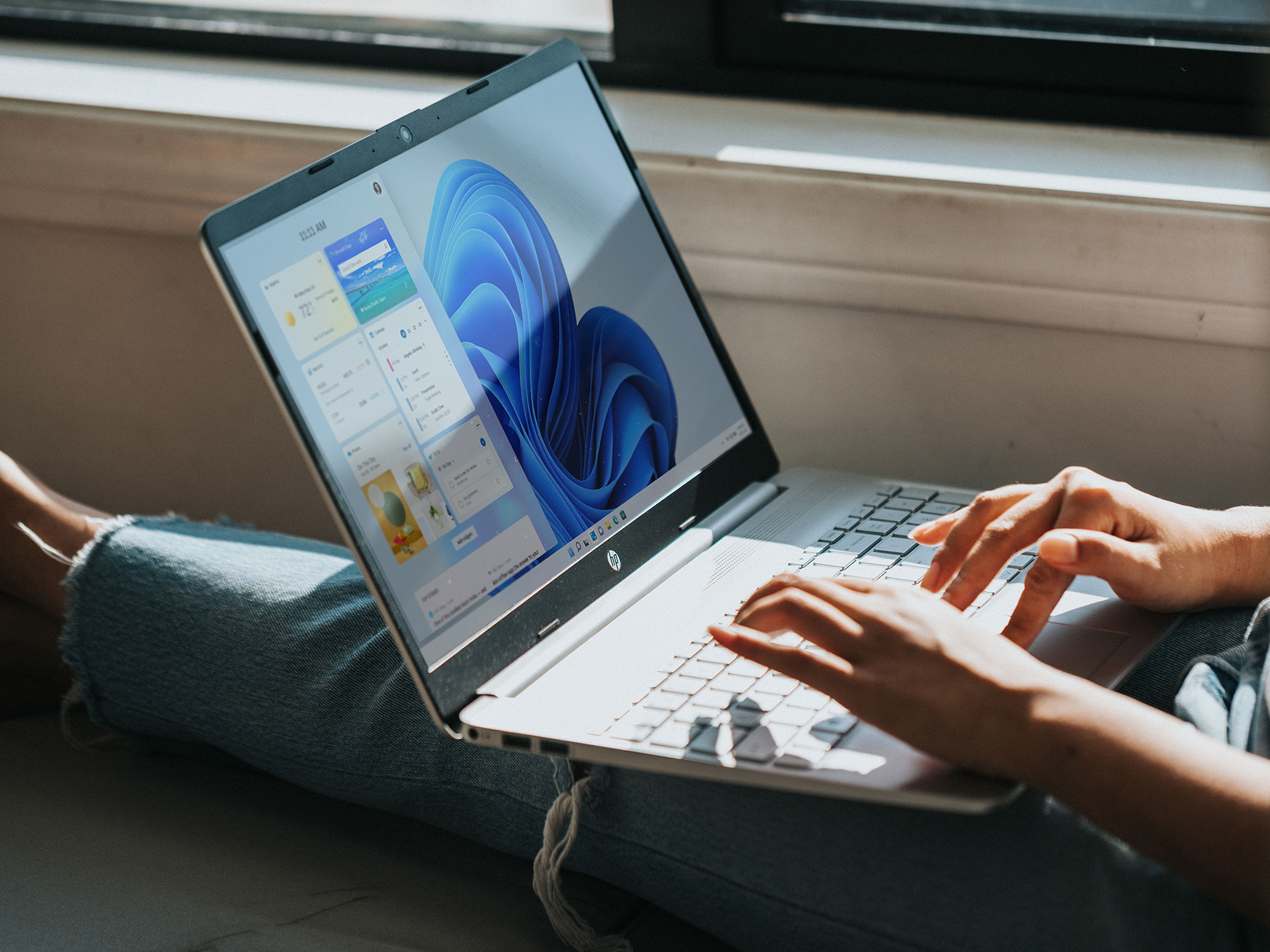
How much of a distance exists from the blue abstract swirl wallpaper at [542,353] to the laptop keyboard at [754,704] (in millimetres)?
132

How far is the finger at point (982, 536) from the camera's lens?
70cm

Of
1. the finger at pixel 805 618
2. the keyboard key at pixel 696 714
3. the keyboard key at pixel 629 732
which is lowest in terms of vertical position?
the keyboard key at pixel 696 714

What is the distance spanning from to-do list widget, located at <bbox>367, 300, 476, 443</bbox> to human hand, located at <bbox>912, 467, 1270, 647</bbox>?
31 centimetres

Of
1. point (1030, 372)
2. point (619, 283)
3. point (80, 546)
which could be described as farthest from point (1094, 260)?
point (80, 546)

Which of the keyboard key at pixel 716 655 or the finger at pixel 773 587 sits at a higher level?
the finger at pixel 773 587

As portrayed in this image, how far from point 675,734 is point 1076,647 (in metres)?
0.26

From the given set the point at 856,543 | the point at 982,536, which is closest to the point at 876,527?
the point at 856,543

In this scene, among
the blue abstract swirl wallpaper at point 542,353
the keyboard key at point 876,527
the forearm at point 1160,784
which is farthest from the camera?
the keyboard key at point 876,527

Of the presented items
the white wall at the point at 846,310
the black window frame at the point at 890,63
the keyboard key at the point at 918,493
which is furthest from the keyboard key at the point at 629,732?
the black window frame at the point at 890,63

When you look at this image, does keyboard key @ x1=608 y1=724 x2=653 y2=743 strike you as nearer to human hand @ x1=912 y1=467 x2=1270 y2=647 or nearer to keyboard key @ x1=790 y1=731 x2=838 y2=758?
keyboard key @ x1=790 y1=731 x2=838 y2=758

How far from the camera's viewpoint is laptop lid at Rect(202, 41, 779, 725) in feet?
2.25

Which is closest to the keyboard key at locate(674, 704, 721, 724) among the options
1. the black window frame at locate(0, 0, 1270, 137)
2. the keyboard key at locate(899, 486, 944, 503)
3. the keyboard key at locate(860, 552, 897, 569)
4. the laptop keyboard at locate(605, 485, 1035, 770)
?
the laptop keyboard at locate(605, 485, 1035, 770)

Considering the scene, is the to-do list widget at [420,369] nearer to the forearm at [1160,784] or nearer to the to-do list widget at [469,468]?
the to-do list widget at [469,468]

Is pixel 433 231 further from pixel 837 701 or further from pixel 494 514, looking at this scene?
pixel 837 701
